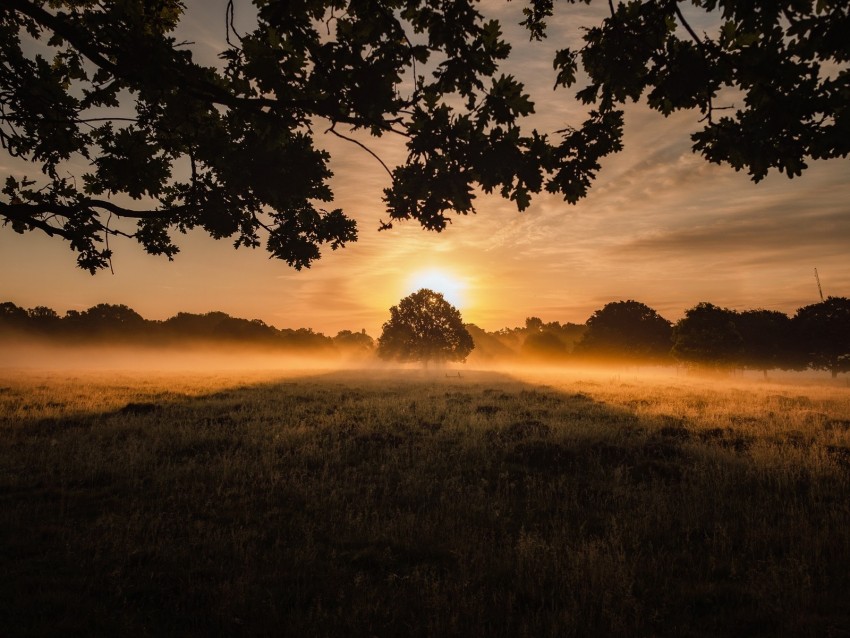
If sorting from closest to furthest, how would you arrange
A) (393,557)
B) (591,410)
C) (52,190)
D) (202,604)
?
(202,604) < (393,557) < (52,190) < (591,410)

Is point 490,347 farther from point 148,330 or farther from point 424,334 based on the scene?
point 148,330

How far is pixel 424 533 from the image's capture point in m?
6.18

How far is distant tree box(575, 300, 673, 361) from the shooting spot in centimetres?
6749

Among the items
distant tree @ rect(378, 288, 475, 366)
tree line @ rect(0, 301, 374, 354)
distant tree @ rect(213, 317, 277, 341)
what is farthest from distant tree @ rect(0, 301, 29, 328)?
distant tree @ rect(378, 288, 475, 366)

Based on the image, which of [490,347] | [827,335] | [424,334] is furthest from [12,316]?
[827,335]

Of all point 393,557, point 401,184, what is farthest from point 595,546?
point 401,184

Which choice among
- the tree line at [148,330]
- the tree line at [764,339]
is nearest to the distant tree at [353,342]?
the tree line at [148,330]

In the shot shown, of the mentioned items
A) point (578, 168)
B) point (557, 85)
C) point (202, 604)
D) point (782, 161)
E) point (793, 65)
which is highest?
point (557, 85)

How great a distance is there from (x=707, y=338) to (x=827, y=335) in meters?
14.3

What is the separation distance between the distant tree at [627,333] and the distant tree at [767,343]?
11483 millimetres

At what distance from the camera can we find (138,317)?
327ft

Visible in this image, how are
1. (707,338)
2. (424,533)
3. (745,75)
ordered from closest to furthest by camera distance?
(745,75) < (424,533) < (707,338)

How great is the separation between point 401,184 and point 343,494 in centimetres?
567

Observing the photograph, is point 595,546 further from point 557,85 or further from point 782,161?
point 557,85
